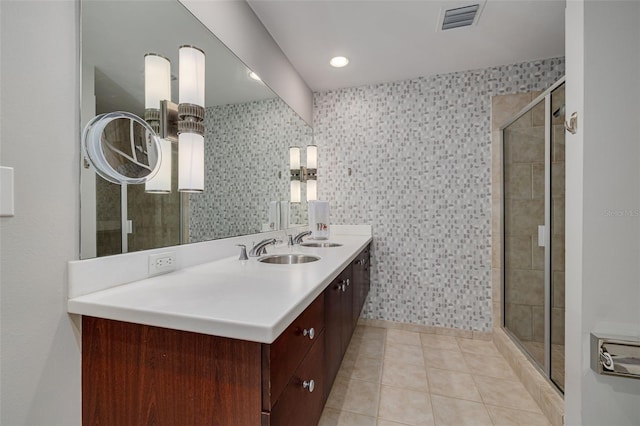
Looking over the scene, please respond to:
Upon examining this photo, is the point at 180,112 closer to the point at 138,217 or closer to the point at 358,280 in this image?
the point at 138,217

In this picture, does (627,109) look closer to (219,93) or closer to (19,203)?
(219,93)

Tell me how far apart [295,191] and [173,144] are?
4.56 feet

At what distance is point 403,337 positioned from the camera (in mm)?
2549

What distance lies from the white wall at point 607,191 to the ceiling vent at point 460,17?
87 centimetres

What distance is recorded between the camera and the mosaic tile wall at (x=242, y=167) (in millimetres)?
1468

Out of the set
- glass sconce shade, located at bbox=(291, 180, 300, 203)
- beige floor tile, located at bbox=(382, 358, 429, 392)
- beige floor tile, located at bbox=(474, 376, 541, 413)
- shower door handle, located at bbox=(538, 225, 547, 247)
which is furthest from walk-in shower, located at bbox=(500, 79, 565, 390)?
glass sconce shade, located at bbox=(291, 180, 300, 203)

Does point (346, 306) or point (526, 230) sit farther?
point (526, 230)

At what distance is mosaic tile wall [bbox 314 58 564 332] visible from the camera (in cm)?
250

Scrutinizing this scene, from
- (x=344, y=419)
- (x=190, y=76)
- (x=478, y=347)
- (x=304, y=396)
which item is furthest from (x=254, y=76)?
(x=478, y=347)

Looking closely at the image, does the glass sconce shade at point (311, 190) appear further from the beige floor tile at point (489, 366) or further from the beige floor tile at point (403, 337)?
the beige floor tile at point (489, 366)

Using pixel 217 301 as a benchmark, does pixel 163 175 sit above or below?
above

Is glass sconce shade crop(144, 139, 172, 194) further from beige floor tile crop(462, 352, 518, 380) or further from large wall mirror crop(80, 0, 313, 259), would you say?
beige floor tile crop(462, 352, 518, 380)

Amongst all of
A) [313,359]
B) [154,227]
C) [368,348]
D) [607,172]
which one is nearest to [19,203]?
[154,227]

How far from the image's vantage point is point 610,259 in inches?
39.0
